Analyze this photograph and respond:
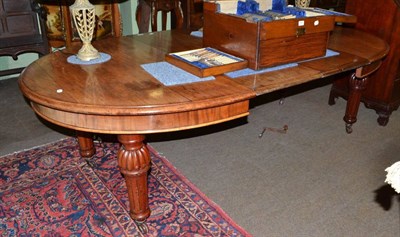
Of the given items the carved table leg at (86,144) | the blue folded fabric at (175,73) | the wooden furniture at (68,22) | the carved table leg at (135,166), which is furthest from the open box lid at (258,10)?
the wooden furniture at (68,22)

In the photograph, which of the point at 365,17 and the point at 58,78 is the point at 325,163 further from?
the point at 58,78

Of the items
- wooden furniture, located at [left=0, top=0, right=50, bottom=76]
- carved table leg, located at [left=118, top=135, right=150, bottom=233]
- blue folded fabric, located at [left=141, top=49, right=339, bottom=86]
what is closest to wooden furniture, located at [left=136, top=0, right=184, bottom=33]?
wooden furniture, located at [left=0, top=0, right=50, bottom=76]

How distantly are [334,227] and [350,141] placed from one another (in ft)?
3.28

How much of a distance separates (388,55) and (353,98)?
491 mm

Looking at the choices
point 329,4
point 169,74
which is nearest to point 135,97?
point 169,74

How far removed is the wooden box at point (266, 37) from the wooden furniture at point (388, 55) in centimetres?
112

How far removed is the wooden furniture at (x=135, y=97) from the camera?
54.8 inches

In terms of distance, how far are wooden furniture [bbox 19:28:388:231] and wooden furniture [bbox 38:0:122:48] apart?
1528 mm

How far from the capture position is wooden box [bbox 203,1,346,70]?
1666mm

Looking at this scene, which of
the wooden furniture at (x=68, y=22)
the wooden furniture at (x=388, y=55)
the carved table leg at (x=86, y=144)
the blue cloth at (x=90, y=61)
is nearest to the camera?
the blue cloth at (x=90, y=61)

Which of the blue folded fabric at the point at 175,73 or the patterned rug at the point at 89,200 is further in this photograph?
the patterned rug at the point at 89,200

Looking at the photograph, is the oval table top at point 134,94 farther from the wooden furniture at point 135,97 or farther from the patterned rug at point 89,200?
the patterned rug at point 89,200

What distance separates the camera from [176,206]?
201cm

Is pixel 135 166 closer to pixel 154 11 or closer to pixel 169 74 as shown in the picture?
pixel 169 74
